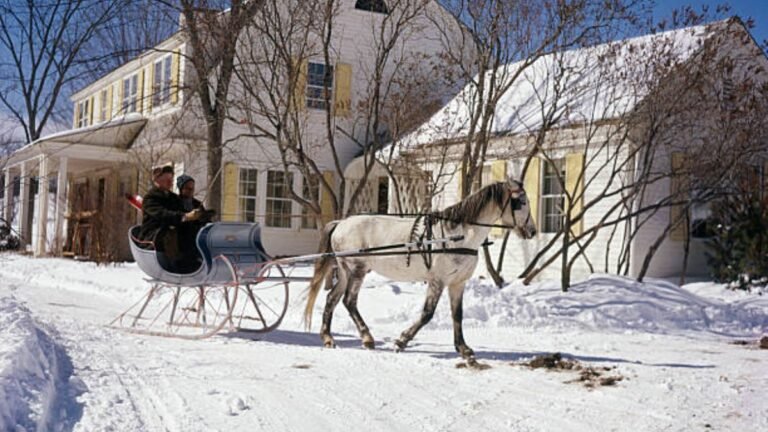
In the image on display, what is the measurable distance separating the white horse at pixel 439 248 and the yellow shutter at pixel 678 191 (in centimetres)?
747

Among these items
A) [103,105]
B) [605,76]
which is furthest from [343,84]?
[103,105]

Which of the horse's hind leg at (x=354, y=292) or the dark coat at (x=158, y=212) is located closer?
the horse's hind leg at (x=354, y=292)

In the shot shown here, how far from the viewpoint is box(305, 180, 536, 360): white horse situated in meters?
8.50

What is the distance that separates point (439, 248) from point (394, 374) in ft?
5.84

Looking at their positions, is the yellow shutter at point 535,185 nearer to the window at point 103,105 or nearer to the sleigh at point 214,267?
the sleigh at point 214,267

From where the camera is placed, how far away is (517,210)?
28.1 feet

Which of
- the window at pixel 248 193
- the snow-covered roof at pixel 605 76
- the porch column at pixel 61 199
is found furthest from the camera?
the porch column at pixel 61 199

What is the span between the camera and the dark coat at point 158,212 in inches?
377

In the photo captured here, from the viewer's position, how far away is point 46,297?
45.5 ft

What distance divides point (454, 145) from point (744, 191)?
235 inches

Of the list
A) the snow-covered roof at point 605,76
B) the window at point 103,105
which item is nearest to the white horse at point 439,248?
the snow-covered roof at point 605,76

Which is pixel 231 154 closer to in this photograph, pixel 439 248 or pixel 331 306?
pixel 331 306

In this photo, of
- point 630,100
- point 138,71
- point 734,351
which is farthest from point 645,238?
point 138,71

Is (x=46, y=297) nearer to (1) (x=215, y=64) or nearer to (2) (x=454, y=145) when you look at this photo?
(1) (x=215, y=64)
